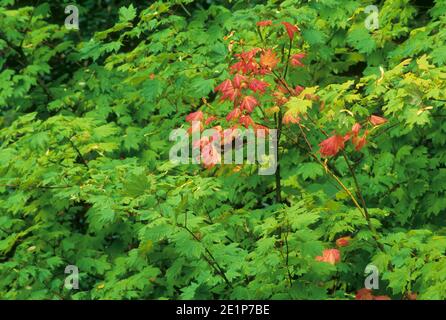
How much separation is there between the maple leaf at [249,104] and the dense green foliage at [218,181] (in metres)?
0.45

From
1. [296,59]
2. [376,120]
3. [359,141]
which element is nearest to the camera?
[359,141]

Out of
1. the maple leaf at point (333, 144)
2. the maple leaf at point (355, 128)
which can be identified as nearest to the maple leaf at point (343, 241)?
the maple leaf at point (333, 144)

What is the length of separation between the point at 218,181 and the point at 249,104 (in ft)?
2.37

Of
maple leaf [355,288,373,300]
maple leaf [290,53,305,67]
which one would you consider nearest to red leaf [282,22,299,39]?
maple leaf [290,53,305,67]

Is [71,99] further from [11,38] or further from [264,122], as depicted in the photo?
[264,122]

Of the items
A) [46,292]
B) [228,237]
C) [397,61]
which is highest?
[397,61]

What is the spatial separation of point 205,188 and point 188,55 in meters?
1.49

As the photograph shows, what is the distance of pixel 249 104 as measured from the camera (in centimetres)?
554

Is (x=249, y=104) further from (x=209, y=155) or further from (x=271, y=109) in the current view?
(x=209, y=155)

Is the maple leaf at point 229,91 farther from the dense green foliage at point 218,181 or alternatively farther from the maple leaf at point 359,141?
the maple leaf at point 359,141

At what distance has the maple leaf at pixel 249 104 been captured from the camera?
5531 millimetres

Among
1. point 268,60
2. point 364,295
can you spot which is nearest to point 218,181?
point 268,60

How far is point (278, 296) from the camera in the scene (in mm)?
5141
